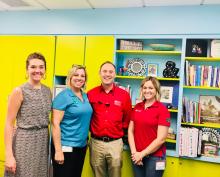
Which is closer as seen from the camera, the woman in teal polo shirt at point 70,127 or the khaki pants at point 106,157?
the woman in teal polo shirt at point 70,127

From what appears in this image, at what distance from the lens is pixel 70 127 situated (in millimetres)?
2287

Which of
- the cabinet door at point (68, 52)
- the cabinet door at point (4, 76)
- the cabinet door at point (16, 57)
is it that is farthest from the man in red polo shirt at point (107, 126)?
the cabinet door at point (4, 76)

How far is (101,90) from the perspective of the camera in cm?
259

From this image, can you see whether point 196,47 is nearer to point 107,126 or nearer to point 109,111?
point 109,111

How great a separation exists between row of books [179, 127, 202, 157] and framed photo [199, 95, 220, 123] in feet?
0.97

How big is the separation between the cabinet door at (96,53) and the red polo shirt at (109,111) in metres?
0.72

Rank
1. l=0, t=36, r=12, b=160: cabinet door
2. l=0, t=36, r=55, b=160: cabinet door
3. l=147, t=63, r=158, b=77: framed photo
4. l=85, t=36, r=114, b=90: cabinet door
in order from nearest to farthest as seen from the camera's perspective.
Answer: l=85, t=36, r=114, b=90: cabinet door
l=147, t=63, r=158, b=77: framed photo
l=0, t=36, r=55, b=160: cabinet door
l=0, t=36, r=12, b=160: cabinet door

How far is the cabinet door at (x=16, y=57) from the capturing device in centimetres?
348

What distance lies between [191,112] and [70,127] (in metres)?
1.56

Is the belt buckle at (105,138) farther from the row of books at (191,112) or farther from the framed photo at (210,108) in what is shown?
the framed photo at (210,108)

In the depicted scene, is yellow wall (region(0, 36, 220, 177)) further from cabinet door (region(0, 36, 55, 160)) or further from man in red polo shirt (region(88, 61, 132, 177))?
man in red polo shirt (region(88, 61, 132, 177))

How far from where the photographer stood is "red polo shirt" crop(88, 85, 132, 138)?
245 cm

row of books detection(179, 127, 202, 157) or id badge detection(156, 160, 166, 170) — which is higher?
row of books detection(179, 127, 202, 157)

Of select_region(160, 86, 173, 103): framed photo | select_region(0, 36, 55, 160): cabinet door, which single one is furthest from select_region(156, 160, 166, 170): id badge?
select_region(0, 36, 55, 160): cabinet door
